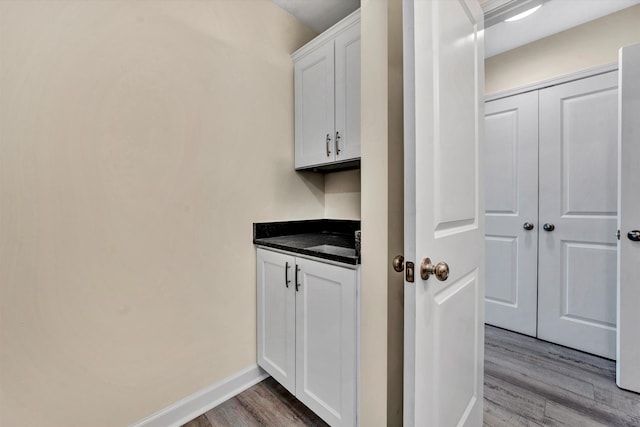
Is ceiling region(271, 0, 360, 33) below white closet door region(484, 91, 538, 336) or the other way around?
the other way around

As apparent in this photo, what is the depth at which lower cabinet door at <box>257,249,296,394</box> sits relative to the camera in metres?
1.46

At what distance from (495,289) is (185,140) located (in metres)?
2.62

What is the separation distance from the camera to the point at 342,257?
3.81ft

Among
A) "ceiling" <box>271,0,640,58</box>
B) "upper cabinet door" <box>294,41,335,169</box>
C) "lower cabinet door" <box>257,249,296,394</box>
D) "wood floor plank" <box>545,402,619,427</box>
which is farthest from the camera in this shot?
"ceiling" <box>271,0,640,58</box>

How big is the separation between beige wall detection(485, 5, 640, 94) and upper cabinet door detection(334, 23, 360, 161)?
165cm

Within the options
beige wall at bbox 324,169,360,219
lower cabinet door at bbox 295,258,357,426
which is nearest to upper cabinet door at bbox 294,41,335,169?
beige wall at bbox 324,169,360,219

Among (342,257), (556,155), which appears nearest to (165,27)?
(342,257)

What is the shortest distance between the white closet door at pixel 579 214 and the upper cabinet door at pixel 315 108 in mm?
1719

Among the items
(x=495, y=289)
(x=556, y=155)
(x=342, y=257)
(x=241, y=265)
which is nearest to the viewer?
(x=342, y=257)

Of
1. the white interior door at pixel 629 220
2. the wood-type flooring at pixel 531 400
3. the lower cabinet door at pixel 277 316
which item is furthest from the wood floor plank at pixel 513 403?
the lower cabinet door at pixel 277 316

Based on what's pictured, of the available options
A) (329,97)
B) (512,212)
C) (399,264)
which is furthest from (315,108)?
(512,212)

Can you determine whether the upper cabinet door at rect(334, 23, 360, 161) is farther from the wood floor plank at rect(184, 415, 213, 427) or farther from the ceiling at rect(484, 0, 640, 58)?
the wood floor plank at rect(184, 415, 213, 427)

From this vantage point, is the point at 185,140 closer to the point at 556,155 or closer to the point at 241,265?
the point at 241,265

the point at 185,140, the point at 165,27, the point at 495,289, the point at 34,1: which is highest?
the point at 165,27
